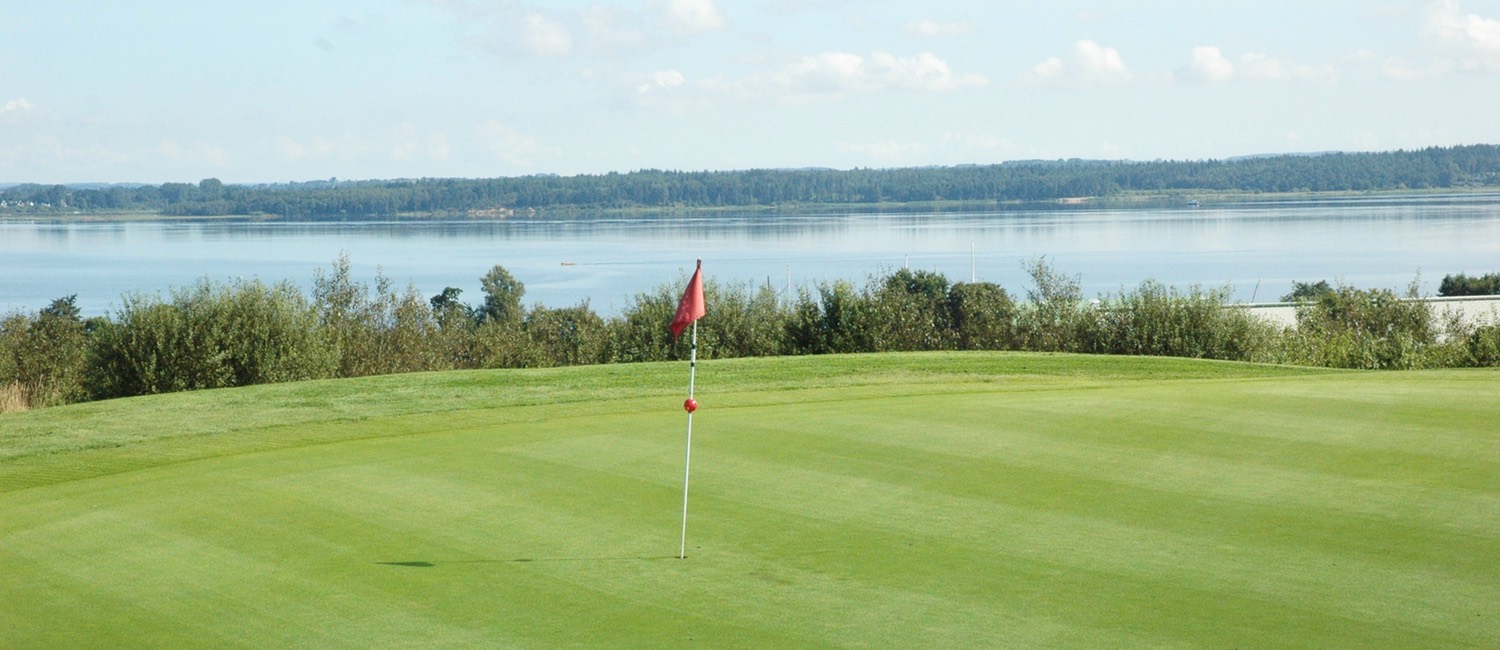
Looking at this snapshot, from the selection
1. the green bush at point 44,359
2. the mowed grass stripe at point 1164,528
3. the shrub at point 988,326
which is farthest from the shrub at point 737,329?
the mowed grass stripe at point 1164,528

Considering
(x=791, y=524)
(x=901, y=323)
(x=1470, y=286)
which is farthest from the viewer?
(x=1470, y=286)

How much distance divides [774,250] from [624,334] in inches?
3868

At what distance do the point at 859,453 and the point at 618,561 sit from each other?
372 cm

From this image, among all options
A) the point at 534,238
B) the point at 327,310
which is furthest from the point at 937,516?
the point at 534,238

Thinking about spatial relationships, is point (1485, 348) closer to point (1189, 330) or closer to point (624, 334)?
point (1189, 330)

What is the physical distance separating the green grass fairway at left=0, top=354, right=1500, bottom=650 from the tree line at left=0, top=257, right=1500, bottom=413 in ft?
22.0

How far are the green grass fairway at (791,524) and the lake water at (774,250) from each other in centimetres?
5847

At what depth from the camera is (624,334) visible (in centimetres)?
2930

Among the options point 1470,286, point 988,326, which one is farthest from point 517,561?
point 1470,286

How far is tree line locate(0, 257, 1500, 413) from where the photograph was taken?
70.6 feet

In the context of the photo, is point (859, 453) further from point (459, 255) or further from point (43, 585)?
point (459, 255)

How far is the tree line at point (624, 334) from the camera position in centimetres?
2153

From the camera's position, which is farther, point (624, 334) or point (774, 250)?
point (774, 250)

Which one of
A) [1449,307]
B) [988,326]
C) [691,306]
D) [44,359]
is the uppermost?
[691,306]
